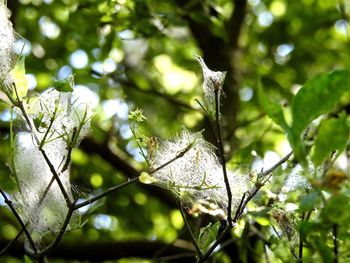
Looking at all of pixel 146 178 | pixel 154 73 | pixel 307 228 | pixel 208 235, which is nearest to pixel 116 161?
pixel 154 73

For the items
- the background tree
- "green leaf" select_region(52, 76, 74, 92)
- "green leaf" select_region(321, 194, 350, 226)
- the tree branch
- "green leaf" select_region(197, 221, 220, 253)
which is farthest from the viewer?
the tree branch

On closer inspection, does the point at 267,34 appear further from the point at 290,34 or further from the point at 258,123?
the point at 258,123

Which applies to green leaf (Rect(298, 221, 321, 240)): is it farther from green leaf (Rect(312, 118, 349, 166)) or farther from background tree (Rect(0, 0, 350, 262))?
background tree (Rect(0, 0, 350, 262))

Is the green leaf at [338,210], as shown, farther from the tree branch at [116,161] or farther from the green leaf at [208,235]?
the tree branch at [116,161]

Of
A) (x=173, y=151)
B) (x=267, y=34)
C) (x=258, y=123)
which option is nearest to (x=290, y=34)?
(x=267, y=34)

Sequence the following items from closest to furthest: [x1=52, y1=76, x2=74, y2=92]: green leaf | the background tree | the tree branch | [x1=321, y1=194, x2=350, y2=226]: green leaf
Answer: [x1=321, y1=194, x2=350, y2=226]: green leaf, [x1=52, y1=76, x2=74, y2=92]: green leaf, the background tree, the tree branch

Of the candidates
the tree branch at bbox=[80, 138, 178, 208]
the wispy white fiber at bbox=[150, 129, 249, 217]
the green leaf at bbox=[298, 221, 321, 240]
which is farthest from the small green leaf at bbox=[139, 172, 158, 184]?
the tree branch at bbox=[80, 138, 178, 208]
